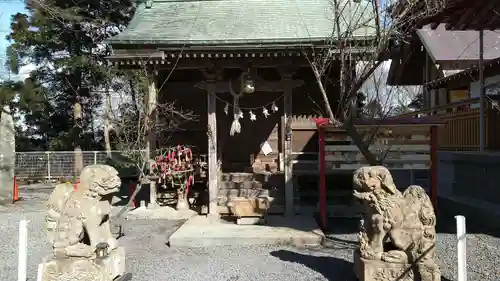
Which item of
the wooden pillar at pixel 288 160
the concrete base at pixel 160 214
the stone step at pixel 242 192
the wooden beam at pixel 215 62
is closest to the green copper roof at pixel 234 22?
the wooden beam at pixel 215 62

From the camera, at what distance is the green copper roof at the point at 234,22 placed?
385 inches

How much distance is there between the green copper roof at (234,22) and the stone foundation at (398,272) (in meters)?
5.66

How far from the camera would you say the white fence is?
21.1 metres

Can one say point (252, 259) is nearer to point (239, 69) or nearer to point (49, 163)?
point (239, 69)

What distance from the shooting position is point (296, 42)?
9.44m

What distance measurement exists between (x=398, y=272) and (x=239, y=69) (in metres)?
7.76

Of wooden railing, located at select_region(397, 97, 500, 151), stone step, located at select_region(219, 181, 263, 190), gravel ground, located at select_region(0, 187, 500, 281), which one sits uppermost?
wooden railing, located at select_region(397, 97, 500, 151)

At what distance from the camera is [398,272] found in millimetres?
4781

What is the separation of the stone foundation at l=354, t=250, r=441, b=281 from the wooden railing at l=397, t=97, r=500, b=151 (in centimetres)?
589

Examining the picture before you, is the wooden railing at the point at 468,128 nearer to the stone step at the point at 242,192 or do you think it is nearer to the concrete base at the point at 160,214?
the stone step at the point at 242,192

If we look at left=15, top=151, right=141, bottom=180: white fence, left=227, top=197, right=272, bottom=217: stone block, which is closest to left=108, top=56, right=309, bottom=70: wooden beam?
left=227, top=197, right=272, bottom=217: stone block

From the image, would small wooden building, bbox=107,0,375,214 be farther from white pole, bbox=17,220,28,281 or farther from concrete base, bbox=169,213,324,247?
white pole, bbox=17,220,28,281

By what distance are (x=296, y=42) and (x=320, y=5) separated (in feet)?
11.3

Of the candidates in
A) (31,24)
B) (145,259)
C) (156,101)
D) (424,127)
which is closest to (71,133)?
(31,24)
